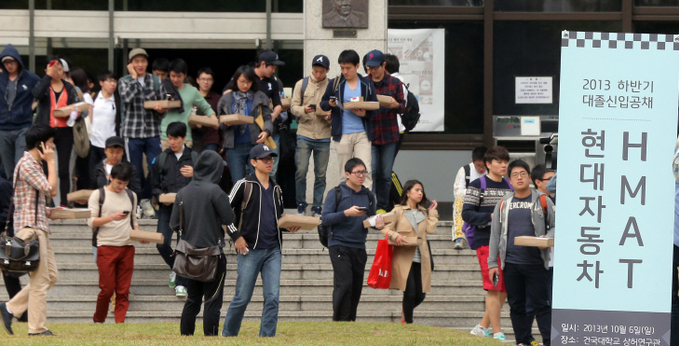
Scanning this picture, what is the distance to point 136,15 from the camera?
50.9 feet

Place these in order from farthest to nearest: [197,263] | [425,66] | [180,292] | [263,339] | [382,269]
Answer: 1. [425,66]
2. [180,292]
3. [382,269]
4. [197,263]
5. [263,339]

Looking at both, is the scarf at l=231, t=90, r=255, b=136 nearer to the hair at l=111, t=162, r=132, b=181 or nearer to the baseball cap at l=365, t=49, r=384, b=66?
the baseball cap at l=365, t=49, r=384, b=66

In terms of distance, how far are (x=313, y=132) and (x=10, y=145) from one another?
391cm

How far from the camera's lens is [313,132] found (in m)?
12.3

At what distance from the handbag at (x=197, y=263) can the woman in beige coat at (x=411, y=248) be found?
7.13 feet

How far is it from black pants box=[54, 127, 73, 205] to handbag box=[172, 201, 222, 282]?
4498 millimetres

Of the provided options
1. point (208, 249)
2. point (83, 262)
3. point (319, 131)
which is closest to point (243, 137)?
point (319, 131)

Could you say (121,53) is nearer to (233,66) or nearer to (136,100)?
(233,66)

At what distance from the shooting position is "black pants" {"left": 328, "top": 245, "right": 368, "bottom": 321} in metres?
9.65

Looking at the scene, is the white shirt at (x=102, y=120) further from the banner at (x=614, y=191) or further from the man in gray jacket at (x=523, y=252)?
the banner at (x=614, y=191)

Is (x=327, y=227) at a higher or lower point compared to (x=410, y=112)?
lower

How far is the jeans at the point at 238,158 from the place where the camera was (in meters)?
12.1

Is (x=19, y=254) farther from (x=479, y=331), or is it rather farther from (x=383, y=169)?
(x=383, y=169)

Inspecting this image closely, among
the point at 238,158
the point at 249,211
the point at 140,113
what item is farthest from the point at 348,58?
the point at 249,211
